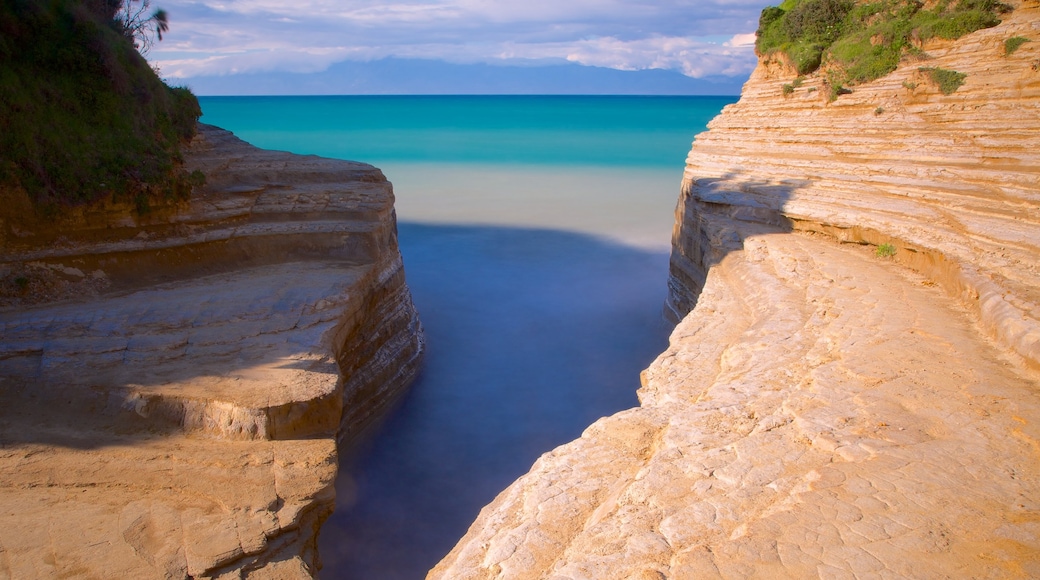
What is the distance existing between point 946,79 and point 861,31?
9.14 ft

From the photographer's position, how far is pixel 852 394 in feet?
13.8

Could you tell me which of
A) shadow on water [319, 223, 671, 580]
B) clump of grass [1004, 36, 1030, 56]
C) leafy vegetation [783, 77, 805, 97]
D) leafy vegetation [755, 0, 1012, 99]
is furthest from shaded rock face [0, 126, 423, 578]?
clump of grass [1004, 36, 1030, 56]

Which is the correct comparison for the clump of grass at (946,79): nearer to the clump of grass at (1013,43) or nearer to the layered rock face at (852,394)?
the layered rock face at (852,394)

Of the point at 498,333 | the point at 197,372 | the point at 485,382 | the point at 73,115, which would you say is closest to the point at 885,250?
the point at 485,382

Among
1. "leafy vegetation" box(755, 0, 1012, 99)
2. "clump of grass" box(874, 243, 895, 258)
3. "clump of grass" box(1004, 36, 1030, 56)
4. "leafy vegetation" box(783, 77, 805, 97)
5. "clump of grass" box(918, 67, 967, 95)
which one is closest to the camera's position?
"clump of grass" box(874, 243, 895, 258)

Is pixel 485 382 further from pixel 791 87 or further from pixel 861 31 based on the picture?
pixel 861 31

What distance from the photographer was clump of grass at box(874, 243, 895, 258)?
7.46 meters

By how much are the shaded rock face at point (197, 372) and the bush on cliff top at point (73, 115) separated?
396 mm

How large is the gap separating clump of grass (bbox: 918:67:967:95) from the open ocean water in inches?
213

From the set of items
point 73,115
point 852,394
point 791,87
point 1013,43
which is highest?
point 1013,43

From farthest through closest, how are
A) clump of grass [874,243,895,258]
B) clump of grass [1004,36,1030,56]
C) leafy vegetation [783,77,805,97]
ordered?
leafy vegetation [783,77,805,97]
clump of grass [1004,36,1030,56]
clump of grass [874,243,895,258]

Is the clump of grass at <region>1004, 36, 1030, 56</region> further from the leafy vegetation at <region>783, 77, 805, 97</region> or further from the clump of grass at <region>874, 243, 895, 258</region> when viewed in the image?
the clump of grass at <region>874, 243, 895, 258</region>

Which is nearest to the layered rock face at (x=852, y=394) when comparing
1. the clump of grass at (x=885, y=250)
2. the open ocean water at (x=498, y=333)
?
the clump of grass at (x=885, y=250)

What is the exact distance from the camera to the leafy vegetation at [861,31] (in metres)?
9.97
